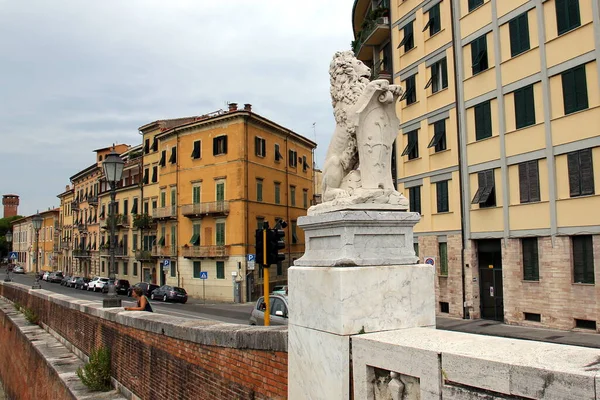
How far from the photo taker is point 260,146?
40625mm

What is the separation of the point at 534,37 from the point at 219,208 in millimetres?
25427

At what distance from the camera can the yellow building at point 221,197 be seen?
38.2 meters

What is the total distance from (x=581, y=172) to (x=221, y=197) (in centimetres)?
2722

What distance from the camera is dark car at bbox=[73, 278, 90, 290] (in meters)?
49.2

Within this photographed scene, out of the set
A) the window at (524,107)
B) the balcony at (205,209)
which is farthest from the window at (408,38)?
the balcony at (205,209)

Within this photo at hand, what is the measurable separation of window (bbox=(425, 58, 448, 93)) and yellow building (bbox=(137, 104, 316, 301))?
1719 centimetres

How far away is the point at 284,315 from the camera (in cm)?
1440

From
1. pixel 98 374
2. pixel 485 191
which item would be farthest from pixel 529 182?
pixel 98 374

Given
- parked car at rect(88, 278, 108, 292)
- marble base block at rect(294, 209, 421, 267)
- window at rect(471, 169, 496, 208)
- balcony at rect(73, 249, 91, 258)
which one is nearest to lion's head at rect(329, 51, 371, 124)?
marble base block at rect(294, 209, 421, 267)

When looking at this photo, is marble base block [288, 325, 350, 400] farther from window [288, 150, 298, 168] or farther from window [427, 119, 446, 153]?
window [288, 150, 298, 168]

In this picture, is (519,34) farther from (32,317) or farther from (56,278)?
(56,278)

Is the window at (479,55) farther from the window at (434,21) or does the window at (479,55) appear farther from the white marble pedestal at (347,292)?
the white marble pedestal at (347,292)

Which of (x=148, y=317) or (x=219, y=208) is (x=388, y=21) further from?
(x=148, y=317)

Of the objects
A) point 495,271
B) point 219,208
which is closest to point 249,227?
point 219,208
